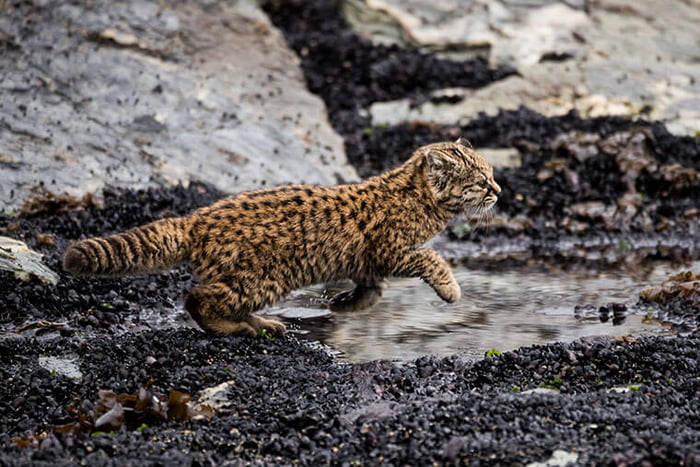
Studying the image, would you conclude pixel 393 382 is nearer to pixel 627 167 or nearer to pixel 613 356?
pixel 613 356

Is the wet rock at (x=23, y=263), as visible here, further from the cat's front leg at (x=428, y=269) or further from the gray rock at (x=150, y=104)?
the cat's front leg at (x=428, y=269)

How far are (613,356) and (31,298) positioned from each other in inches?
229

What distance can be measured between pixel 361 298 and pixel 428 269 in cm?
93

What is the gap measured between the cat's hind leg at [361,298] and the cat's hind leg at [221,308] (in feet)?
5.21

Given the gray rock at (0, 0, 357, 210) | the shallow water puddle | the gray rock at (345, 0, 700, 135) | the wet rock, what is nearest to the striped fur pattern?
the shallow water puddle

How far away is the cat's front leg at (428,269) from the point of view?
8977 millimetres

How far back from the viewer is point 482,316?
937 cm

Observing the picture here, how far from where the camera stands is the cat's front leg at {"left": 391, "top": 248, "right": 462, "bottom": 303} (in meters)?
8.98

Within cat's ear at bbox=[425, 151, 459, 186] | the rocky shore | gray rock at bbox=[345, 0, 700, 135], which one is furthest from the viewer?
gray rock at bbox=[345, 0, 700, 135]

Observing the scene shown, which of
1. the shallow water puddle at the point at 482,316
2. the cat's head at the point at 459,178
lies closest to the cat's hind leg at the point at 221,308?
the shallow water puddle at the point at 482,316

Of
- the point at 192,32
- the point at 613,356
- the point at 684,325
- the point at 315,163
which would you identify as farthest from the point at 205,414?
the point at 192,32

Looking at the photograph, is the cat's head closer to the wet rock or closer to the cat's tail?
the cat's tail

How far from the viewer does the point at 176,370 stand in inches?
284

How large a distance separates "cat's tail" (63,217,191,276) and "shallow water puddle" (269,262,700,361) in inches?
67.0
